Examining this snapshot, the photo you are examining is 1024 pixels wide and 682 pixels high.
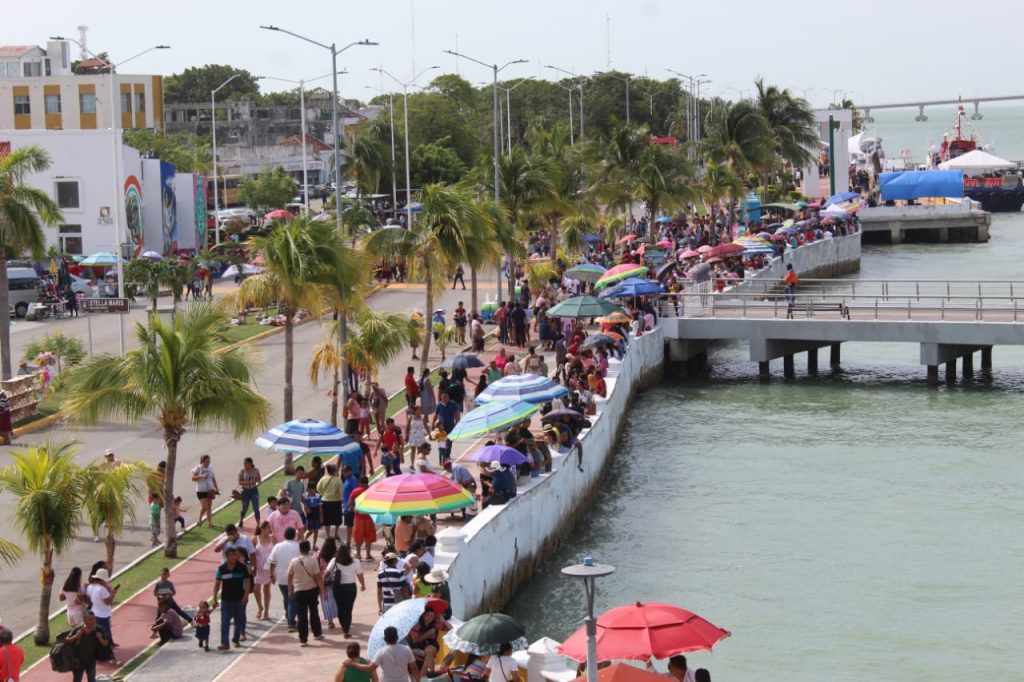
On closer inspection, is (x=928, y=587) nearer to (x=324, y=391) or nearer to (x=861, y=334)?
(x=324, y=391)

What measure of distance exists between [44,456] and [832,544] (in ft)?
46.8

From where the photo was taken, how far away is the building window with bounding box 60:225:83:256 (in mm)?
66938

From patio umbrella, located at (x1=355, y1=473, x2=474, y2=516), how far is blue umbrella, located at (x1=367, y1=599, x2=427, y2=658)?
11.7 ft

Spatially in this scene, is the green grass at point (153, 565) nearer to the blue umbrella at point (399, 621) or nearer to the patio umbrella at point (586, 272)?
the blue umbrella at point (399, 621)

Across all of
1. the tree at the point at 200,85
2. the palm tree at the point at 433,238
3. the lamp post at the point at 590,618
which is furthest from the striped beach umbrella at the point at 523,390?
the tree at the point at 200,85

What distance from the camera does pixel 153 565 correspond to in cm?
2325

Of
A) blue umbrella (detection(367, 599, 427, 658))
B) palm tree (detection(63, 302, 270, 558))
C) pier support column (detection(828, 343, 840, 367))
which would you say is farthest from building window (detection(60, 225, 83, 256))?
blue umbrella (detection(367, 599, 427, 658))

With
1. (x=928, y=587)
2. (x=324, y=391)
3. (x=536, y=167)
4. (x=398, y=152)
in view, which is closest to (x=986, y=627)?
(x=928, y=587)

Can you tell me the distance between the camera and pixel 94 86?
100938 mm

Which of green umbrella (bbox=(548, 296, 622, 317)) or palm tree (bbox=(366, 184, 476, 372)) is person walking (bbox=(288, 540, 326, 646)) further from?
green umbrella (bbox=(548, 296, 622, 317))

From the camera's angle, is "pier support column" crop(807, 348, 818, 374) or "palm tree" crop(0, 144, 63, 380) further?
"pier support column" crop(807, 348, 818, 374)

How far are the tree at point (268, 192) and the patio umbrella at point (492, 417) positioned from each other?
223ft

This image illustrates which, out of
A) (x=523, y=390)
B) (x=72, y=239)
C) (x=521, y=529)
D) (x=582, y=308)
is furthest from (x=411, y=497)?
(x=72, y=239)

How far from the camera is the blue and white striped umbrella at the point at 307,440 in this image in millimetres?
23766
